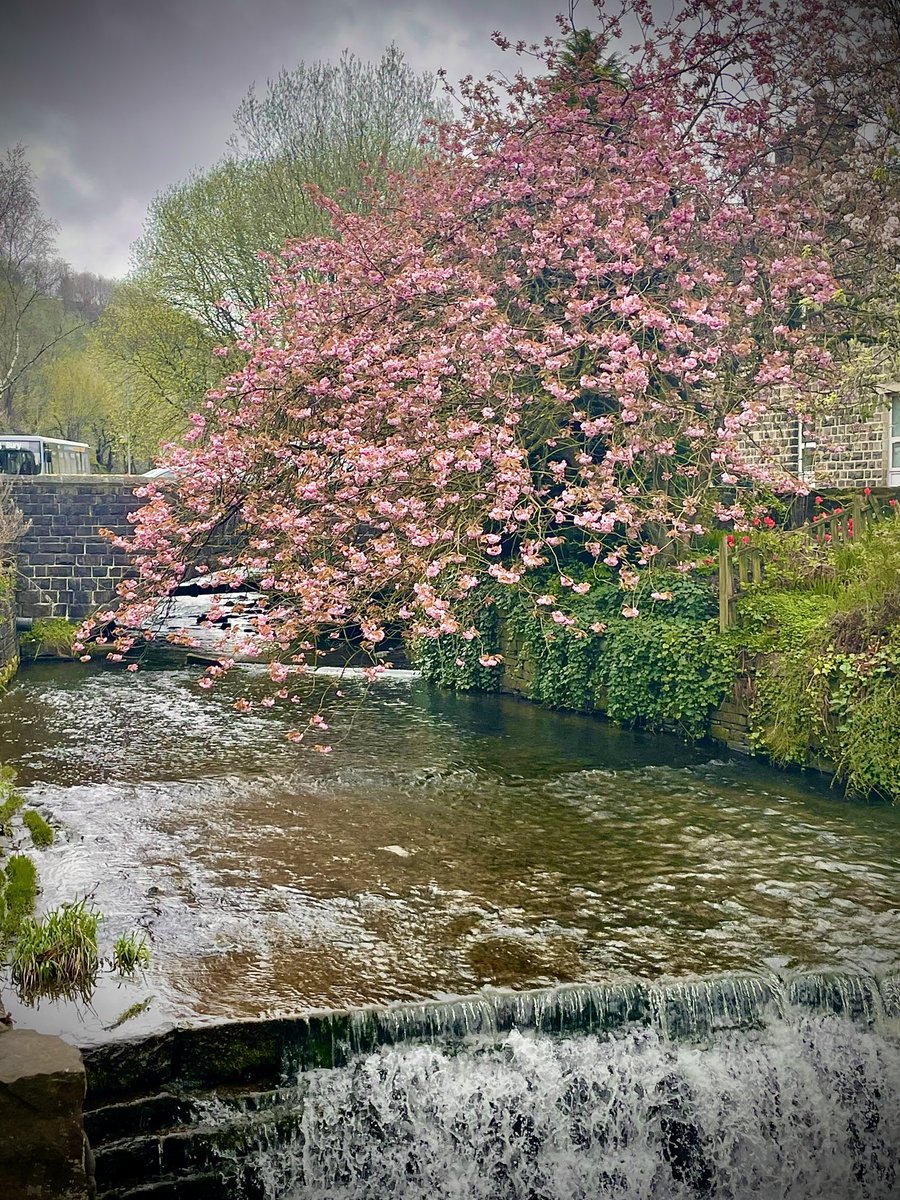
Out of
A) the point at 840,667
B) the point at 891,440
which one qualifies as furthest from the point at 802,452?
the point at 840,667

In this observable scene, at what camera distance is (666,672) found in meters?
11.1

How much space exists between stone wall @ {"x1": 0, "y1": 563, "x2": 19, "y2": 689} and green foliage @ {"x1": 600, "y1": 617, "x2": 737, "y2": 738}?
A: 27.5 ft

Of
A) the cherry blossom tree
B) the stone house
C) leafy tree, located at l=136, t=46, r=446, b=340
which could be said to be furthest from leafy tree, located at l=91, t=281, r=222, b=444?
the cherry blossom tree

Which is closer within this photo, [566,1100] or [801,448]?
[566,1100]

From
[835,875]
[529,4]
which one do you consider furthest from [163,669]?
[835,875]

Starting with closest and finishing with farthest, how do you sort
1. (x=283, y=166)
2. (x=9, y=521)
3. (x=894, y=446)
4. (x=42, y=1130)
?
(x=42, y=1130), (x=894, y=446), (x=9, y=521), (x=283, y=166)

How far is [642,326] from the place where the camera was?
10.9 m

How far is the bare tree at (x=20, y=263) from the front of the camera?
35375mm

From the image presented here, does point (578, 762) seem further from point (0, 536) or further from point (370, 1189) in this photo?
point (0, 536)

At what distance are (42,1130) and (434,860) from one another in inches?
161

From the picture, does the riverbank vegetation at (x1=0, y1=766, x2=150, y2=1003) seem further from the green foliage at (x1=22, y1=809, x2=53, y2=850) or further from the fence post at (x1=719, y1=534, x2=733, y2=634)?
the fence post at (x1=719, y1=534, x2=733, y2=634)

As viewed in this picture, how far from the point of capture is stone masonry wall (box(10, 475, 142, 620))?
62.9 ft

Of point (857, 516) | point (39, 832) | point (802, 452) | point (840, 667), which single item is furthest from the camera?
point (802, 452)

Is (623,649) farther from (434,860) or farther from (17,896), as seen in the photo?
(17,896)
